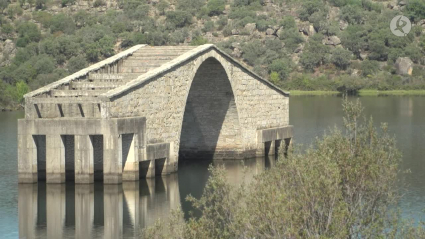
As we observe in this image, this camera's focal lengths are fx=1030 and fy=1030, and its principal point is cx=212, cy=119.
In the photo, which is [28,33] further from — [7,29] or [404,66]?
[404,66]

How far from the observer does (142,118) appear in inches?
1474

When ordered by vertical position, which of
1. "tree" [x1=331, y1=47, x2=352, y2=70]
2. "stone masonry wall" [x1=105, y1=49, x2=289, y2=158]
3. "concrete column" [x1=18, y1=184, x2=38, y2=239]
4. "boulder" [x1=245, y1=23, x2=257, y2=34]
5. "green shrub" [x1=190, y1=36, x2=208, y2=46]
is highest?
"boulder" [x1=245, y1=23, x2=257, y2=34]

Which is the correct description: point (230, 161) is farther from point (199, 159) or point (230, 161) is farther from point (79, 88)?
point (79, 88)

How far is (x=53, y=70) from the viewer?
9744 cm

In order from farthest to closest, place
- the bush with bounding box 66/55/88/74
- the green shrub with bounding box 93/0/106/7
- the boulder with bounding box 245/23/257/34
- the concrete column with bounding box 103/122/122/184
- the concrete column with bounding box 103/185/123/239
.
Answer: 1. the green shrub with bounding box 93/0/106/7
2. the boulder with bounding box 245/23/257/34
3. the bush with bounding box 66/55/88/74
4. the concrete column with bounding box 103/122/122/184
5. the concrete column with bounding box 103/185/123/239

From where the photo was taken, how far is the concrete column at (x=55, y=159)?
1422 inches

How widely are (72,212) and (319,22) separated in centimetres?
9699

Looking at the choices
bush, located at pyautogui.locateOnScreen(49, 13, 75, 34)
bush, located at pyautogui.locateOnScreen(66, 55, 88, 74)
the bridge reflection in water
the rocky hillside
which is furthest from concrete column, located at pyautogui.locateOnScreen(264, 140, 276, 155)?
bush, located at pyautogui.locateOnScreen(49, 13, 75, 34)

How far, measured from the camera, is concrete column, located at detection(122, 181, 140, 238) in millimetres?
30298

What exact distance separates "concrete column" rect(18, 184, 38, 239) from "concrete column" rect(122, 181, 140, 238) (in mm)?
2934

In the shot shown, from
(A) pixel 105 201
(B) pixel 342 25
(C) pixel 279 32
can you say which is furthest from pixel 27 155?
(B) pixel 342 25

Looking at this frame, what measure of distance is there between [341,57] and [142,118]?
260 ft

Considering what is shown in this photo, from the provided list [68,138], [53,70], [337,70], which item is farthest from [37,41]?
[68,138]

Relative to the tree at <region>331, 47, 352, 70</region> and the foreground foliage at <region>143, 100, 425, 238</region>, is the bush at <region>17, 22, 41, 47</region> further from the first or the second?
the foreground foliage at <region>143, 100, 425, 238</region>
